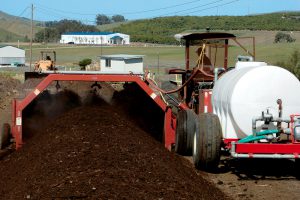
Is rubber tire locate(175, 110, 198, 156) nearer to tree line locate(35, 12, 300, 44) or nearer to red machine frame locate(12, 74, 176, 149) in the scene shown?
red machine frame locate(12, 74, 176, 149)

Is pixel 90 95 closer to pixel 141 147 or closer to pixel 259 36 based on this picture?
pixel 141 147

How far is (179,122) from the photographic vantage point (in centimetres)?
1245

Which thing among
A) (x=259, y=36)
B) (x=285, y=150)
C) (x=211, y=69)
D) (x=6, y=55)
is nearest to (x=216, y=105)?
(x=285, y=150)

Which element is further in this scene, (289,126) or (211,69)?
(211,69)

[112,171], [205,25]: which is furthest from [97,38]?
[112,171]

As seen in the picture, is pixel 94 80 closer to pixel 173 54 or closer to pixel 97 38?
pixel 173 54

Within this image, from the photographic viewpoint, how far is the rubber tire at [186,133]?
1212 centimetres

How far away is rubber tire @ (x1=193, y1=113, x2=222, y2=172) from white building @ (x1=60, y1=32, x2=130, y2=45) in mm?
139938

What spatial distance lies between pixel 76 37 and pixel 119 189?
16489cm

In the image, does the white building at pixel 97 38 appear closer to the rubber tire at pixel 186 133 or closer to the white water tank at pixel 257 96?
the rubber tire at pixel 186 133

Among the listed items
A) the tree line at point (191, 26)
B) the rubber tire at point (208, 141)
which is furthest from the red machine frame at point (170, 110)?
the tree line at point (191, 26)

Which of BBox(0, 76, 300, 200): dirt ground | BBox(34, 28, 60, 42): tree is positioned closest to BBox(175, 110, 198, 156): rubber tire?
BBox(0, 76, 300, 200): dirt ground

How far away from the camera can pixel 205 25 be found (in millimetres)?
167875

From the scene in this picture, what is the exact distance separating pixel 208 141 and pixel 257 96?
109cm
